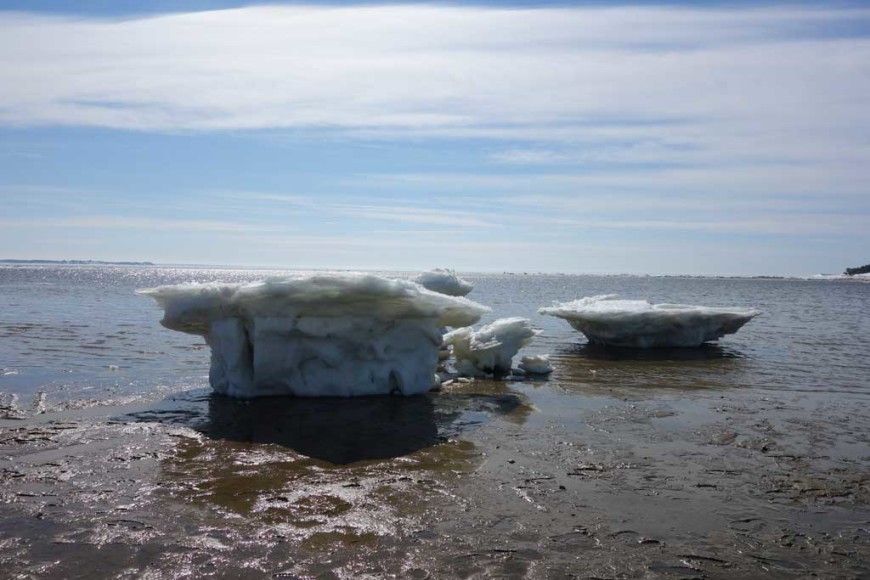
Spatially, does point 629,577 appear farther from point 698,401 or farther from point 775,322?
point 775,322

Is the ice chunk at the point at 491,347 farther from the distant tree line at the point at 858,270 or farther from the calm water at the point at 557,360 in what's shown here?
the distant tree line at the point at 858,270

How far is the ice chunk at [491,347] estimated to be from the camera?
17469mm

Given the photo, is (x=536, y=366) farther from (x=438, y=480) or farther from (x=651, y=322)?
(x=438, y=480)

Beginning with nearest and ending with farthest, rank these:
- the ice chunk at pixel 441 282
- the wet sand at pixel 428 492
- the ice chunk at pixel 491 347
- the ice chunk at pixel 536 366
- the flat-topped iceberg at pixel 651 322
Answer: the wet sand at pixel 428 492, the ice chunk at pixel 491 347, the ice chunk at pixel 536 366, the flat-topped iceberg at pixel 651 322, the ice chunk at pixel 441 282

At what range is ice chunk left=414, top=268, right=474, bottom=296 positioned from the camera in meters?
23.0

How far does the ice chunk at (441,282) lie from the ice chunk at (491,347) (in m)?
5.11

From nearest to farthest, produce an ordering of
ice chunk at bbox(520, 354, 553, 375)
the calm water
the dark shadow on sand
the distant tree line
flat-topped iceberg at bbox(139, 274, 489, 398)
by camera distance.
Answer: the dark shadow on sand
flat-topped iceberg at bbox(139, 274, 489, 398)
the calm water
ice chunk at bbox(520, 354, 553, 375)
the distant tree line

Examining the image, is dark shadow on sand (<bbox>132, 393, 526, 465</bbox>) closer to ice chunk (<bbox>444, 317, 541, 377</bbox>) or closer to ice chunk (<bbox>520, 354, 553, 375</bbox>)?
ice chunk (<bbox>444, 317, 541, 377</bbox>)

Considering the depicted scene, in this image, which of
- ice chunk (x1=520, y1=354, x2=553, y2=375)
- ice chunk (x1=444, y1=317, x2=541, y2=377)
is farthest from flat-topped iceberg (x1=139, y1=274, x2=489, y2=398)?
ice chunk (x1=520, y1=354, x2=553, y2=375)

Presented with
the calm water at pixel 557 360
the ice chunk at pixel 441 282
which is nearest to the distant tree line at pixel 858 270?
the calm water at pixel 557 360

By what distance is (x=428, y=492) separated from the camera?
8133 mm

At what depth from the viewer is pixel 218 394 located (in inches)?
559

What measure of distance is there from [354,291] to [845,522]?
8483 mm

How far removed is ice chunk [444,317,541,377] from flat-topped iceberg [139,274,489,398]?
2824 millimetres
